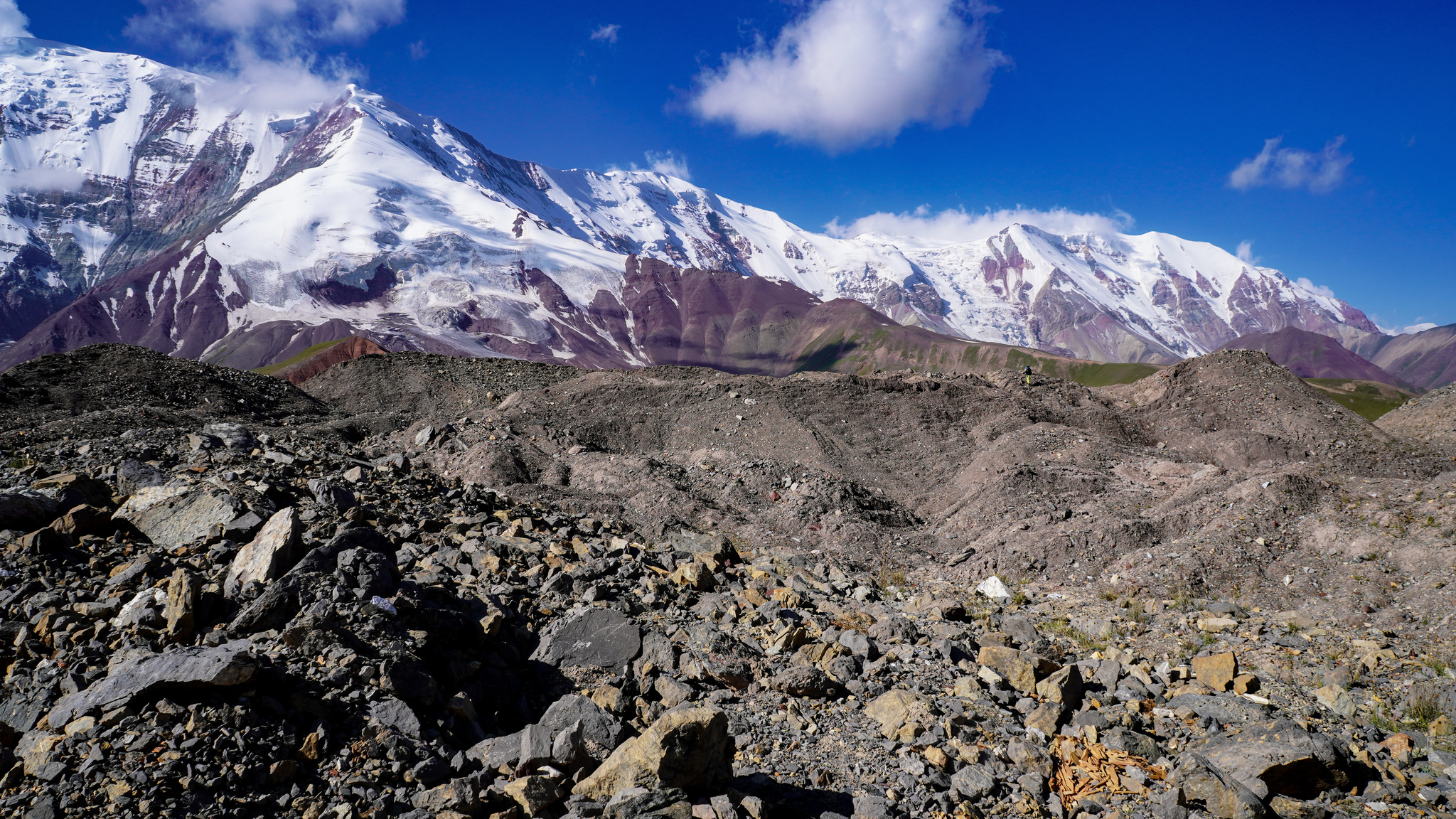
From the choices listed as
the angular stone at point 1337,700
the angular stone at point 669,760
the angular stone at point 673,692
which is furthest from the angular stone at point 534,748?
the angular stone at point 1337,700

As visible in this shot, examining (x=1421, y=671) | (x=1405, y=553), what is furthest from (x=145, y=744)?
(x=1405, y=553)

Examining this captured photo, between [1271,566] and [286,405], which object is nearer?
[1271,566]

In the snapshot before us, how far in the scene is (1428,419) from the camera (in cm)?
3192

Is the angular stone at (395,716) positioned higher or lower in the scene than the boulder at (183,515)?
lower

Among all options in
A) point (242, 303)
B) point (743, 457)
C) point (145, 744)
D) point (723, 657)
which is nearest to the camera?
point (145, 744)

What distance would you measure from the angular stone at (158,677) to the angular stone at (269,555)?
1977 mm

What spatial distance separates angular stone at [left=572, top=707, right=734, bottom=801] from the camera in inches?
199

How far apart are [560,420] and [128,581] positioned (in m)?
16.9

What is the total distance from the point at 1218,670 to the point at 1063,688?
7.84ft

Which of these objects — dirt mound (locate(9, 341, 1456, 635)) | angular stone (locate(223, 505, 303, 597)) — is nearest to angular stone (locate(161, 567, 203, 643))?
angular stone (locate(223, 505, 303, 597))

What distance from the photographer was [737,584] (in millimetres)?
11422

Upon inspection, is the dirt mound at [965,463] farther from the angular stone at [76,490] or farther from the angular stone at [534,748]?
the angular stone at [534,748]

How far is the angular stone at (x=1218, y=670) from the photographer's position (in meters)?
8.17

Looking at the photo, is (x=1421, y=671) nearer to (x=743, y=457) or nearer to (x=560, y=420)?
(x=743, y=457)
